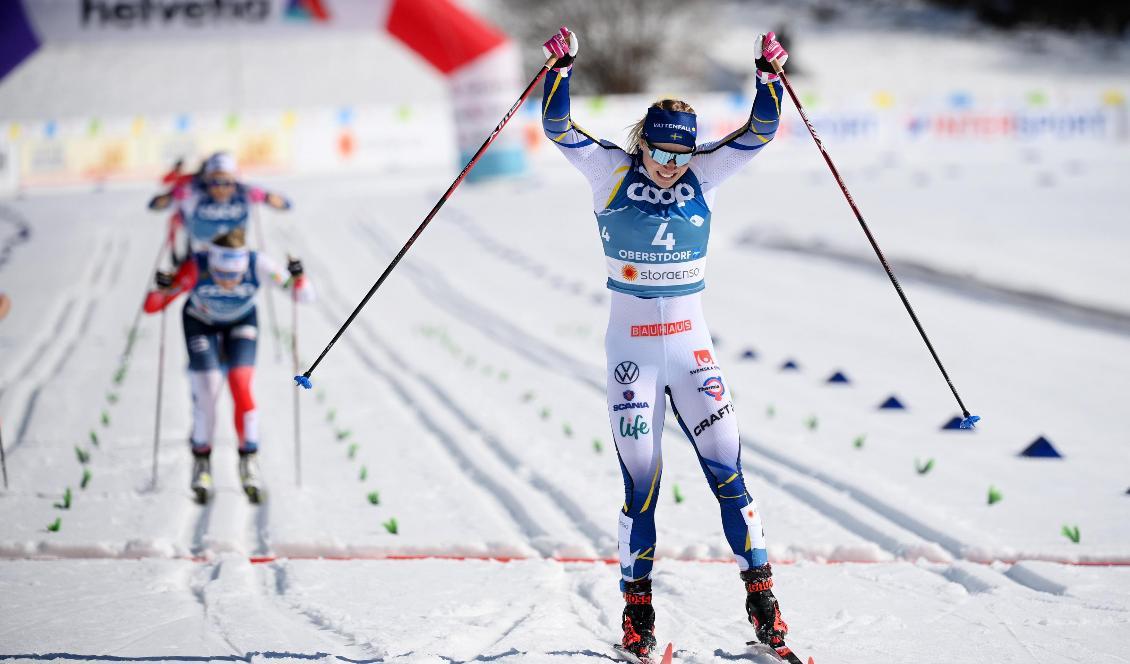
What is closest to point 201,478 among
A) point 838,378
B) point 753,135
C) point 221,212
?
point 221,212

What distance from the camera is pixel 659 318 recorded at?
4.95 meters

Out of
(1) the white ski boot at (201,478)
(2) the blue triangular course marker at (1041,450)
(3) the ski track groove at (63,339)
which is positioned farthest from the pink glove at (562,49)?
(3) the ski track groove at (63,339)

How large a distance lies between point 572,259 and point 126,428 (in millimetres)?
9645

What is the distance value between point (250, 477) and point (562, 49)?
13.2ft

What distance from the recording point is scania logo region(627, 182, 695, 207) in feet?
16.3

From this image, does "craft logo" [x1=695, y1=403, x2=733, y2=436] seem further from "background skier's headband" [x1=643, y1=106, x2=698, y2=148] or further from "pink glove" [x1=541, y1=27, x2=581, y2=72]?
"pink glove" [x1=541, y1=27, x2=581, y2=72]

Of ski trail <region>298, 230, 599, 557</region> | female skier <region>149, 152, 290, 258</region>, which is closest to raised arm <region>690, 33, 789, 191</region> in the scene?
ski trail <region>298, 230, 599, 557</region>

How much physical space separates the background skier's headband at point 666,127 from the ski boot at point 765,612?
5.68ft

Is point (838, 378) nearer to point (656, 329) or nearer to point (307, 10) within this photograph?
point (656, 329)

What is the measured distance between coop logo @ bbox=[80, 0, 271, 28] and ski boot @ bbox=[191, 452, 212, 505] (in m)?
16.2

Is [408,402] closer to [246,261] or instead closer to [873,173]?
[246,261]

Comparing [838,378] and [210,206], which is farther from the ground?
[210,206]

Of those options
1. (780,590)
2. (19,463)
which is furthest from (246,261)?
(780,590)

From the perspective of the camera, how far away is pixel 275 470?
8.51 meters
